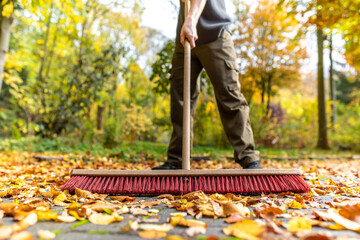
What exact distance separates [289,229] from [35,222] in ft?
3.24

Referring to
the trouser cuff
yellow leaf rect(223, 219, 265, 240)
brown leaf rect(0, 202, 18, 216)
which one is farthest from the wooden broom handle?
brown leaf rect(0, 202, 18, 216)

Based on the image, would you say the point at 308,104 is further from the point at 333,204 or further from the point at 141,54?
the point at 333,204

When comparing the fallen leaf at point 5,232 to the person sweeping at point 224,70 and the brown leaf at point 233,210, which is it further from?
the person sweeping at point 224,70

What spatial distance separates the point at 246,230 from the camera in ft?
3.11

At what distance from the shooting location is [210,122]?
718 centimetres

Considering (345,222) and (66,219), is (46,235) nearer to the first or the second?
(66,219)

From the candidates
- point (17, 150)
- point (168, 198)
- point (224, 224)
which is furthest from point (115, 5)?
point (224, 224)

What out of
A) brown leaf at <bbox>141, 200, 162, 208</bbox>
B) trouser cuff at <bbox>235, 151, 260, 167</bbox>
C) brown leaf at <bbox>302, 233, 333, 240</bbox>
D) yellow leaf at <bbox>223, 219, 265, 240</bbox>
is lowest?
brown leaf at <bbox>141, 200, 162, 208</bbox>

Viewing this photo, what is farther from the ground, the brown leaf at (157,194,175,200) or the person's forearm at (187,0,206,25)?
the person's forearm at (187,0,206,25)

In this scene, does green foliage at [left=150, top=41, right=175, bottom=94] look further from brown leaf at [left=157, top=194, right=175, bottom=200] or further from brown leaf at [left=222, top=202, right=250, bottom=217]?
brown leaf at [left=222, top=202, right=250, bottom=217]

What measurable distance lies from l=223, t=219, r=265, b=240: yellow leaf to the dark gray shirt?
155 centimetres

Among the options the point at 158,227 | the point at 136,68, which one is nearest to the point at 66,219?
the point at 158,227

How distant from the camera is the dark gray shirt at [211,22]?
2.12m

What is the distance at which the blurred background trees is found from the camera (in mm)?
4859
